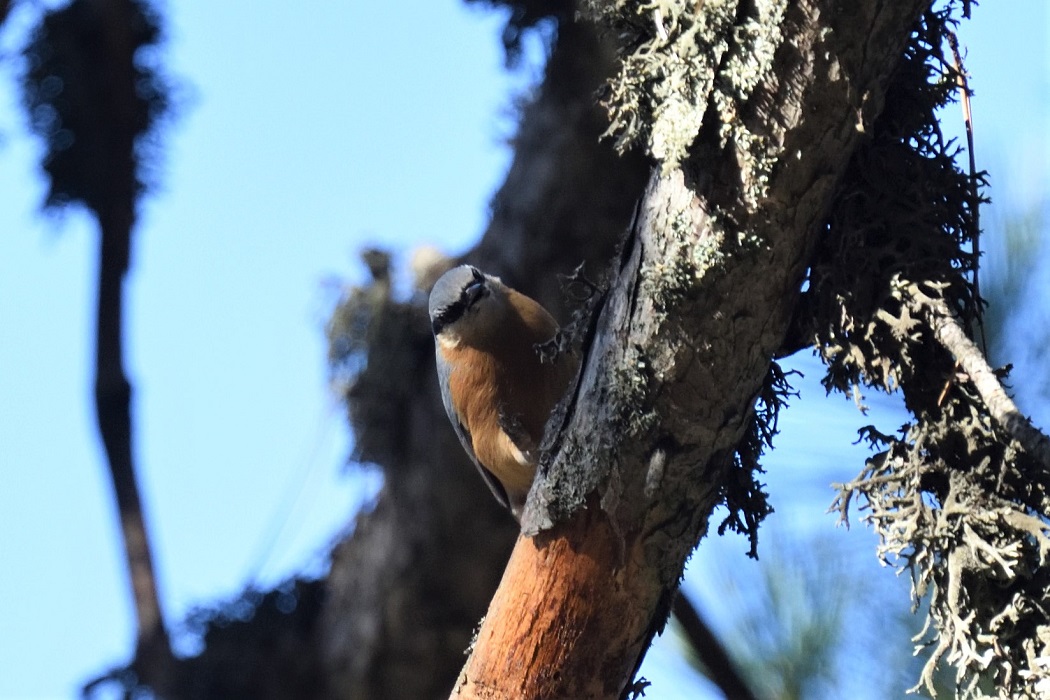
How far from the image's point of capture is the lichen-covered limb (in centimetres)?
101

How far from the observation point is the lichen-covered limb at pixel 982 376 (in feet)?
3.31

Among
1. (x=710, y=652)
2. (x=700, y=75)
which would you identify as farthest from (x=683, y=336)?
(x=710, y=652)

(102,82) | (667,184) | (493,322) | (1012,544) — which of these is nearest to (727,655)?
(493,322)

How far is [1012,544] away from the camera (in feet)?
3.85

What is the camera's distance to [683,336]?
122 cm

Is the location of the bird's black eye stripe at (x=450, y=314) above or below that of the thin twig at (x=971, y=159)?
above

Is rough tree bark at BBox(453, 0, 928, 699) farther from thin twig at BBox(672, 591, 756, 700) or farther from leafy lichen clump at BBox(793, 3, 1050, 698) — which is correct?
thin twig at BBox(672, 591, 756, 700)

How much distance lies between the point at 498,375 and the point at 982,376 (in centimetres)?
114

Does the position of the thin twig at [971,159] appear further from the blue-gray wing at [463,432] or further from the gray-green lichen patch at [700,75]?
the blue-gray wing at [463,432]

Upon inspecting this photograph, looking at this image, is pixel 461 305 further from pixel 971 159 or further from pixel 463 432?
pixel 971 159

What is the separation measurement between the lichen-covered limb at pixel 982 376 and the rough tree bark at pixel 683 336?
0.53ft

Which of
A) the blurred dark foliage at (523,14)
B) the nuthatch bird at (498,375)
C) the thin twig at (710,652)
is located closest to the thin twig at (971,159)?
the nuthatch bird at (498,375)

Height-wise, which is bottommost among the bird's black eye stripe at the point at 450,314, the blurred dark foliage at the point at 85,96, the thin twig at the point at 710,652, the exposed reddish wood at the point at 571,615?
the exposed reddish wood at the point at 571,615

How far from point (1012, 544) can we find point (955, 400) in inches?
6.9
